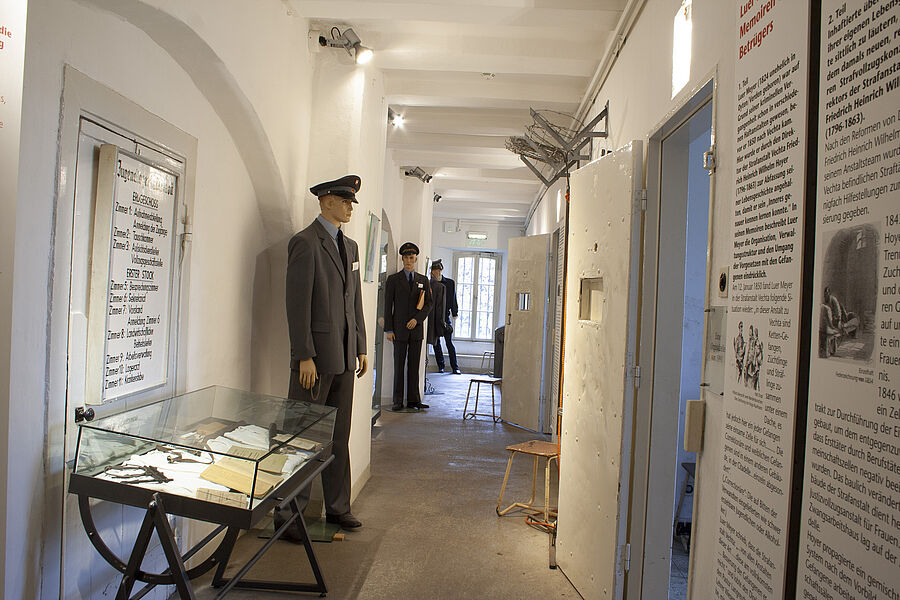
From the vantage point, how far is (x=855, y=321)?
1142 mm

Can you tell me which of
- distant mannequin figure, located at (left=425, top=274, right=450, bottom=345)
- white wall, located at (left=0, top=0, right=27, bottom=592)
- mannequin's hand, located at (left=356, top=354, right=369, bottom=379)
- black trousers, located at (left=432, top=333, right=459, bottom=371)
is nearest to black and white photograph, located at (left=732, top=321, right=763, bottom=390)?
white wall, located at (left=0, top=0, right=27, bottom=592)

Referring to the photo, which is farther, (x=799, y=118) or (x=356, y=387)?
(x=356, y=387)

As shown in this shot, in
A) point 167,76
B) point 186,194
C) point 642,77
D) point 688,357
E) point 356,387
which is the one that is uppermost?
point 642,77

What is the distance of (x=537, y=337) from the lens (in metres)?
7.19

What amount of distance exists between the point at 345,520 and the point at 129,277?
2.08 m

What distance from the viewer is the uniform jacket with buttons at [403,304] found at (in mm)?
7871

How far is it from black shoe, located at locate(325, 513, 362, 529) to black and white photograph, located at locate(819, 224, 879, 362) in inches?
123

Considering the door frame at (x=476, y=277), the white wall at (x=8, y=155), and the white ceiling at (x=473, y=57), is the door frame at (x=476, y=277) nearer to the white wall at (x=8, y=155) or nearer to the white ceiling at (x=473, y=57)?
the white ceiling at (x=473, y=57)

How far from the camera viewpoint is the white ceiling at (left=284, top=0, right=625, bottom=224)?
149 inches

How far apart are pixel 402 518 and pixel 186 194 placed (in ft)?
8.10

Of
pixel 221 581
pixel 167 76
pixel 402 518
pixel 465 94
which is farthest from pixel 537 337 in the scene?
pixel 167 76

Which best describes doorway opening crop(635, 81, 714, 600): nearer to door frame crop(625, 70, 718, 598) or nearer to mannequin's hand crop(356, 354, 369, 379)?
door frame crop(625, 70, 718, 598)

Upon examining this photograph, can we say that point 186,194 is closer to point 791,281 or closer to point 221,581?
point 221,581

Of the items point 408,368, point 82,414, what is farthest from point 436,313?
point 82,414
